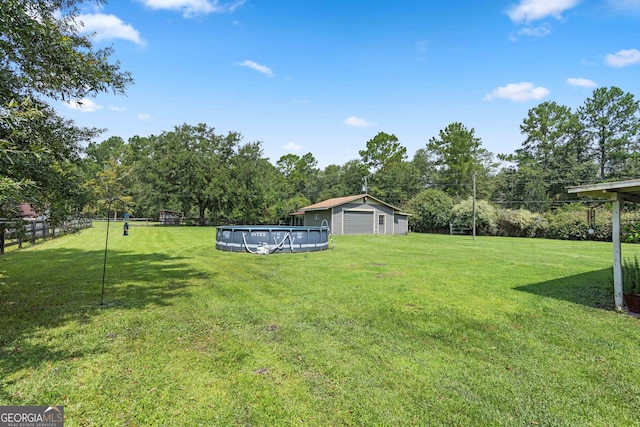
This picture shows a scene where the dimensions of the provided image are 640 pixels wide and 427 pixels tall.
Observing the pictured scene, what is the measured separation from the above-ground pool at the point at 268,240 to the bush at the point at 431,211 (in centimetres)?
2394

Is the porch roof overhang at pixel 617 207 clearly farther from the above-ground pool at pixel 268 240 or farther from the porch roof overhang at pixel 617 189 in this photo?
the above-ground pool at pixel 268 240

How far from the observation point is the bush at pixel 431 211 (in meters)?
35.9

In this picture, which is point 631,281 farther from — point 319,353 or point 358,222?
point 358,222

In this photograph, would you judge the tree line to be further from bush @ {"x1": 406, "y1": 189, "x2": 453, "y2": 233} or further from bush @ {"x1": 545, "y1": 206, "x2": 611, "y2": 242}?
bush @ {"x1": 545, "y1": 206, "x2": 611, "y2": 242}

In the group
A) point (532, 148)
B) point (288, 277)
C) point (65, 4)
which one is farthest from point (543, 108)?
point (65, 4)

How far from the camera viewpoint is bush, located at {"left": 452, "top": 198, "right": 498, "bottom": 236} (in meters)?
32.4

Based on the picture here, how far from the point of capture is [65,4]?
5.41m

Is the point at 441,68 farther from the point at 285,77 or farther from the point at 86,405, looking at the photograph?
the point at 86,405

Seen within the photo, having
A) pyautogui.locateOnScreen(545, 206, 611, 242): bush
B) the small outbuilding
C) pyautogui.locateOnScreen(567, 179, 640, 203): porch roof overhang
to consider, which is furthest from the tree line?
pyautogui.locateOnScreen(567, 179, 640, 203): porch roof overhang

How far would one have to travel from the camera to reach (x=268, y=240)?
45.2 feet

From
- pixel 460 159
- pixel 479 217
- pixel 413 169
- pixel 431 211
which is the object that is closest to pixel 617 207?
pixel 479 217

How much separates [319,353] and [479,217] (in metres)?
32.7

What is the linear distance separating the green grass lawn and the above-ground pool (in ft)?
18.8

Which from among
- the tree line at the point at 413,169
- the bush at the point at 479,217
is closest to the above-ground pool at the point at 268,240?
the tree line at the point at 413,169
